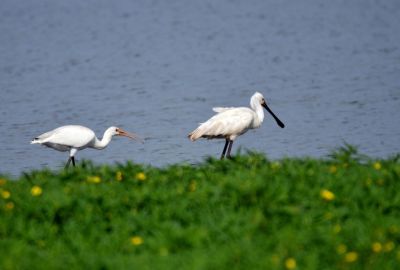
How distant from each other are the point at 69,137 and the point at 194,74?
10.5 meters

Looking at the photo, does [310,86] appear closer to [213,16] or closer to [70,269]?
[213,16]

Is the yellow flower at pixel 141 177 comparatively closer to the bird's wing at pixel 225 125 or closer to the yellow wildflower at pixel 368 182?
the yellow wildflower at pixel 368 182

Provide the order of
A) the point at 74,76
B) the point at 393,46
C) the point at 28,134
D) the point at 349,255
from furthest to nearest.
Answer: the point at 393,46, the point at 74,76, the point at 28,134, the point at 349,255

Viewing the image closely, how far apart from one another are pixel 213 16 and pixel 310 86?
42.3ft

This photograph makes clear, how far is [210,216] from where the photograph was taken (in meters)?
8.49

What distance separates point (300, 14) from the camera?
1308 inches

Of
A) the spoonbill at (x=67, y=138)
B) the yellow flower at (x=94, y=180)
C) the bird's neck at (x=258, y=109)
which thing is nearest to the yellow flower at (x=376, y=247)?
the yellow flower at (x=94, y=180)

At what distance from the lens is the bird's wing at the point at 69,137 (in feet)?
45.3

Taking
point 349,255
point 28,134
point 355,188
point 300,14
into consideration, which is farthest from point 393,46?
point 349,255

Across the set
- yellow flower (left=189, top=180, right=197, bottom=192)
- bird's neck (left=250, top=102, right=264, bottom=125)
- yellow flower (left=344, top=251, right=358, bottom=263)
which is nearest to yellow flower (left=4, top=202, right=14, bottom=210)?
yellow flower (left=189, top=180, right=197, bottom=192)

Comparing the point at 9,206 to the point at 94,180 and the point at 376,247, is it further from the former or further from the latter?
the point at 376,247

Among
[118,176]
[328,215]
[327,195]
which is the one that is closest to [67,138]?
[118,176]

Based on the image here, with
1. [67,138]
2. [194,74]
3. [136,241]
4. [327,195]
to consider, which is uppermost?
[327,195]

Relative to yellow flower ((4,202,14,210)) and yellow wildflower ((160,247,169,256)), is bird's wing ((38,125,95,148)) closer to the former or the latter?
yellow flower ((4,202,14,210))
